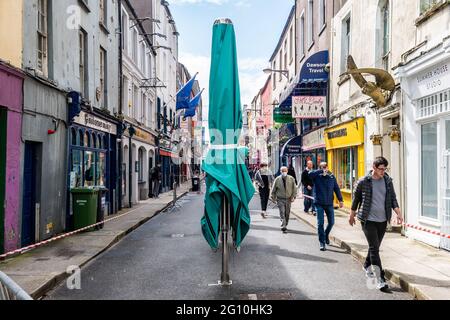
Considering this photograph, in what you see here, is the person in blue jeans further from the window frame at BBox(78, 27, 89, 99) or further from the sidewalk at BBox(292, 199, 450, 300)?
the window frame at BBox(78, 27, 89, 99)

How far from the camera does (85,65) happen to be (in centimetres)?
1352

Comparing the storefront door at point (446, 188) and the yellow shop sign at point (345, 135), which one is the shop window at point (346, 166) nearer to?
the yellow shop sign at point (345, 135)

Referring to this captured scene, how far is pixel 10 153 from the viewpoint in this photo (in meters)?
8.30

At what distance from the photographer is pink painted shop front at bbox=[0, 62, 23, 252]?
807cm

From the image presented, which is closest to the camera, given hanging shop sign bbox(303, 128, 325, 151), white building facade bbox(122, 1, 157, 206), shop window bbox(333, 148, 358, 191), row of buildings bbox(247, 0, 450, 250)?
row of buildings bbox(247, 0, 450, 250)

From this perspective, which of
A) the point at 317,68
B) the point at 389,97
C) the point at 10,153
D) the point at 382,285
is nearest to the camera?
the point at 382,285

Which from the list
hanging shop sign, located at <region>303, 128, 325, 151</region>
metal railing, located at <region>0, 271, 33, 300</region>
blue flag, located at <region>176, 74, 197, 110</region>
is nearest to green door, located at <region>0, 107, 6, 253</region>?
metal railing, located at <region>0, 271, 33, 300</region>

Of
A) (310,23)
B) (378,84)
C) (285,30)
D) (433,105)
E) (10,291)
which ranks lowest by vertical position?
(10,291)

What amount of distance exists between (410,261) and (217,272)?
329cm

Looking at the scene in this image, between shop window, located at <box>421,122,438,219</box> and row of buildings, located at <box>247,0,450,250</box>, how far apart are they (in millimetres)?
21

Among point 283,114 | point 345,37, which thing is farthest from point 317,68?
point 283,114

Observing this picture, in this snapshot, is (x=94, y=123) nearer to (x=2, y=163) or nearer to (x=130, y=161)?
(x=130, y=161)

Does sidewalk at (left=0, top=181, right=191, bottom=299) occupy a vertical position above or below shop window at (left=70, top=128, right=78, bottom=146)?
below
